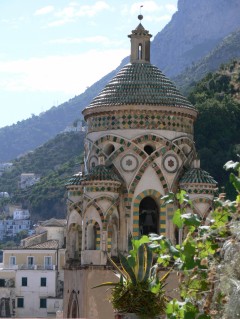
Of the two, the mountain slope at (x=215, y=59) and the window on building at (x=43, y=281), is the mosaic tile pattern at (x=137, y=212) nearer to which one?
the window on building at (x=43, y=281)

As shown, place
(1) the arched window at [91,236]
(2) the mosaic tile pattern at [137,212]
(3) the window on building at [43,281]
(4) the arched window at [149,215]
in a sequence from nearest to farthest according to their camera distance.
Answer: (1) the arched window at [91,236] < (2) the mosaic tile pattern at [137,212] < (4) the arched window at [149,215] < (3) the window on building at [43,281]

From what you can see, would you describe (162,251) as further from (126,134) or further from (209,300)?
(126,134)

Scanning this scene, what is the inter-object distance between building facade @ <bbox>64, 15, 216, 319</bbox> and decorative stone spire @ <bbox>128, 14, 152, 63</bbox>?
552 mm

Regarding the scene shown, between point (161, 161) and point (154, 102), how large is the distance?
4.84 ft

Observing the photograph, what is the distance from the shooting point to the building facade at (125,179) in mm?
27641

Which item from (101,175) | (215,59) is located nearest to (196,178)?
(101,175)

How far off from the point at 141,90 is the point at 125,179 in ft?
7.61

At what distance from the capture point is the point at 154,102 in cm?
2852

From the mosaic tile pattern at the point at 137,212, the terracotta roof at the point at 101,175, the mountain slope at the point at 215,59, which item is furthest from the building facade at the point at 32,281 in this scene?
the mountain slope at the point at 215,59

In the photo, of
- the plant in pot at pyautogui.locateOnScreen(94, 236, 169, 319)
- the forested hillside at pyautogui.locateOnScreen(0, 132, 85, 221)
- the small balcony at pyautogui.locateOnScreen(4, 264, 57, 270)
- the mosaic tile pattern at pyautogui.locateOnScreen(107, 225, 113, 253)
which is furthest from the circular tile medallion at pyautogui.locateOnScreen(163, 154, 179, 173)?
the forested hillside at pyautogui.locateOnScreen(0, 132, 85, 221)

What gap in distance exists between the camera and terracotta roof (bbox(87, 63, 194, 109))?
2862 cm

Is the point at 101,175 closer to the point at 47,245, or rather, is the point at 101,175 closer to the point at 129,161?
the point at 129,161

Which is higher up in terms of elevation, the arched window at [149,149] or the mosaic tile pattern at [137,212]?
the arched window at [149,149]

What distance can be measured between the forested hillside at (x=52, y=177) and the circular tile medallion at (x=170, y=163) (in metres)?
107
